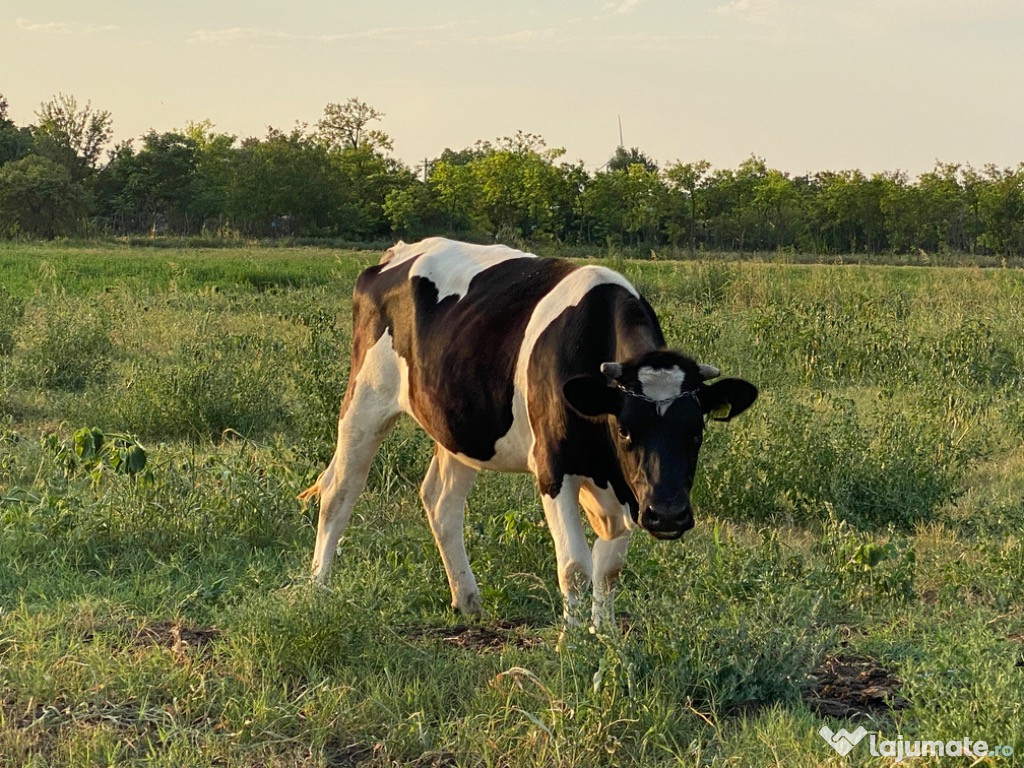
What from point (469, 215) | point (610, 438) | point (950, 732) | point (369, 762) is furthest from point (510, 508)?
point (469, 215)

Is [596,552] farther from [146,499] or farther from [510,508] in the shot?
[146,499]

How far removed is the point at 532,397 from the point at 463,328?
73 cm

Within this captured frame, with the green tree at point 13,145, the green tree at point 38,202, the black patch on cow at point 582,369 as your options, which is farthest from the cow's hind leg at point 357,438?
the green tree at point 13,145

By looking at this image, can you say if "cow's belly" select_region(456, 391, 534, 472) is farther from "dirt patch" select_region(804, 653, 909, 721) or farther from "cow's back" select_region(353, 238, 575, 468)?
"dirt patch" select_region(804, 653, 909, 721)

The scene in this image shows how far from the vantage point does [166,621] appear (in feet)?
17.7

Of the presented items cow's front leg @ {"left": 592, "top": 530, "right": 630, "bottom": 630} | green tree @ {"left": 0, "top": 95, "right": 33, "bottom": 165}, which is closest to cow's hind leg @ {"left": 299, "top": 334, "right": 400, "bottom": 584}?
cow's front leg @ {"left": 592, "top": 530, "right": 630, "bottom": 630}

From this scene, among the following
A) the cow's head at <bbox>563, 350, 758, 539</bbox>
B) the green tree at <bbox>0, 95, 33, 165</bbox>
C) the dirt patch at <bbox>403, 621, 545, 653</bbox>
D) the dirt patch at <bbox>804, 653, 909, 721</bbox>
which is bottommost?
the dirt patch at <bbox>403, 621, 545, 653</bbox>

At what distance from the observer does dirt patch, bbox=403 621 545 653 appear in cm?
514

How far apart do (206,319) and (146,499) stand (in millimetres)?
8496

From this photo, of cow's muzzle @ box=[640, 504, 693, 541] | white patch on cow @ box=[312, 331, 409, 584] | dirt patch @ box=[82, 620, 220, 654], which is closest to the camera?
cow's muzzle @ box=[640, 504, 693, 541]

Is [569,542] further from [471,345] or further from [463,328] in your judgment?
[463,328]

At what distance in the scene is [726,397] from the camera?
4.62 m

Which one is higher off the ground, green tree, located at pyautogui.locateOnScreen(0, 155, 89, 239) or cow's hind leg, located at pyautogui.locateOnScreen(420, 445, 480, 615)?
green tree, located at pyautogui.locateOnScreen(0, 155, 89, 239)

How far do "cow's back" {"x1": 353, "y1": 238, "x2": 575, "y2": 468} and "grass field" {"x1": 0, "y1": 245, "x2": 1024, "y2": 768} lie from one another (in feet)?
2.65
